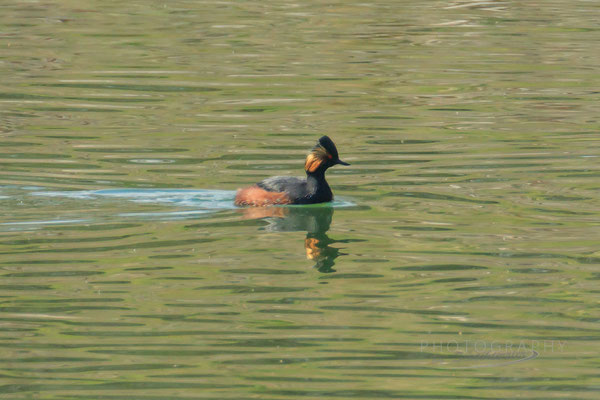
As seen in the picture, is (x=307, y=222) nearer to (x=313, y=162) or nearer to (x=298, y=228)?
(x=298, y=228)

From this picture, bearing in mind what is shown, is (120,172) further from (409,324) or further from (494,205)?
(409,324)

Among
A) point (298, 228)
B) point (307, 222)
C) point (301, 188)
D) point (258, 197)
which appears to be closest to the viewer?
point (298, 228)

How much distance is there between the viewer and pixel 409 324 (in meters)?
8.97

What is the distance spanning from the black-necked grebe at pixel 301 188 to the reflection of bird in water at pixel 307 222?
0.09 m

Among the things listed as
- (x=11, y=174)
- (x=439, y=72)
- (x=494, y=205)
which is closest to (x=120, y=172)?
(x=11, y=174)

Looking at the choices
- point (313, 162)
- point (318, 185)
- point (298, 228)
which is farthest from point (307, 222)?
point (313, 162)

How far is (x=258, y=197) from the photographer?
517 inches

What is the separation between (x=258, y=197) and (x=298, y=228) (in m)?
0.70

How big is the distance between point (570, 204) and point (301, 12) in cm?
2154

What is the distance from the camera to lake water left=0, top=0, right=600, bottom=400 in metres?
8.12

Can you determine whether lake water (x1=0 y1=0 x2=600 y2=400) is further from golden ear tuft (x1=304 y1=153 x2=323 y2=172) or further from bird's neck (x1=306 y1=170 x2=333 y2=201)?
golden ear tuft (x1=304 y1=153 x2=323 y2=172)

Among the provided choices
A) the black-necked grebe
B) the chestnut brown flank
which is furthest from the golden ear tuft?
the chestnut brown flank

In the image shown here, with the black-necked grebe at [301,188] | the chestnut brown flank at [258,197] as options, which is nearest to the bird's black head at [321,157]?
the black-necked grebe at [301,188]

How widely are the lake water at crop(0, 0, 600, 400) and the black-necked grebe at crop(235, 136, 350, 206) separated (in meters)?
0.15
